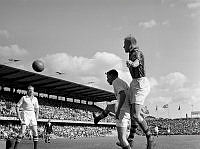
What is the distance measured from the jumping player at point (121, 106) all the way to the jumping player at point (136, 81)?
0.45ft

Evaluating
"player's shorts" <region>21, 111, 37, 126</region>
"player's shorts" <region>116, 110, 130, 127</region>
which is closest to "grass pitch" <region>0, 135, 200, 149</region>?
"player's shorts" <region>21, 111, 37, 126</region>

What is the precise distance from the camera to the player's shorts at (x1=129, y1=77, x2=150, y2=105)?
22.0 ft

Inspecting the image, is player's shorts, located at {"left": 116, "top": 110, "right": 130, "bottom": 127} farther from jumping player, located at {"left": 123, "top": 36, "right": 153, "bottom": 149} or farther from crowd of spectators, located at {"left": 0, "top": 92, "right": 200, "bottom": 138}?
crowd of spectators, located at {"left": 0, "top": 92, "right": 200, "bottom": 138}

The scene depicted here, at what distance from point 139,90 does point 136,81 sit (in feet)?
0.63

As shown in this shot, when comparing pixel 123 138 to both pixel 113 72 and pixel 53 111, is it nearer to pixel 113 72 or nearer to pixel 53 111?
pixel 113 72

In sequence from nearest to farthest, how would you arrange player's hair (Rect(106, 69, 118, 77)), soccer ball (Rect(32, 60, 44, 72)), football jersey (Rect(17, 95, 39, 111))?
player's hair (Rect(106, 69, 118, 77)), football jersey (Rect(17, 95, 39, 111)), soccer ball (Rect(32, 60, 44, 72))

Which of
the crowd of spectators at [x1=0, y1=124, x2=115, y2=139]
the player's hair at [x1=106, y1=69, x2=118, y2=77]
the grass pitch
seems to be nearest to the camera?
the player's hair at [x1=106, y1=69, x2=118, y2=77]

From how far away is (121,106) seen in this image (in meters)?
6.48

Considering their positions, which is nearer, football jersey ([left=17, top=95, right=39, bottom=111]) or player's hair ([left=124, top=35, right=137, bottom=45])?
player's hair ([left=124, top=35, right=137, bottom=45])

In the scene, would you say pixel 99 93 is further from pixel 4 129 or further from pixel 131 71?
pixel 131 71

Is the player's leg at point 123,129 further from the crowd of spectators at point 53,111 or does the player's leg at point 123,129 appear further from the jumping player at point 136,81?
the crowd of spectators at point 53,111

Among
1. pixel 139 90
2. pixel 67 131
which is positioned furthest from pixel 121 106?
pixel 67 131

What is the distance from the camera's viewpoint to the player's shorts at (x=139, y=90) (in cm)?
672

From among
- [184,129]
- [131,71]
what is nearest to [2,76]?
[131,71]
